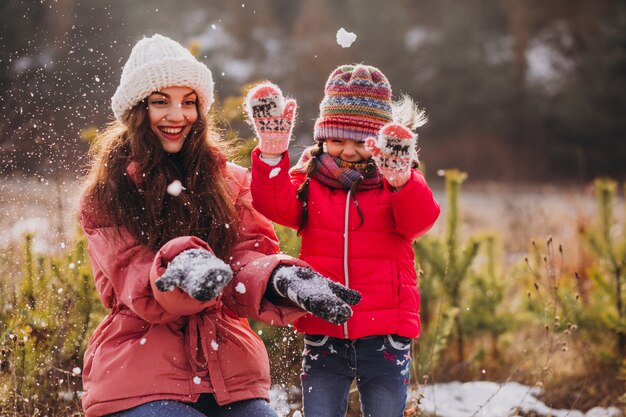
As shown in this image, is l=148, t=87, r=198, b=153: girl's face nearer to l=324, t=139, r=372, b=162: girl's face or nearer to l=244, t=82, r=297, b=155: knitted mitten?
l=244, t=82, r=297, b=155: knitted mitten

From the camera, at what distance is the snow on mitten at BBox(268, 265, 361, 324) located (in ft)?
7.43

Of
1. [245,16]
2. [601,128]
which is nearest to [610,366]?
[601,128]

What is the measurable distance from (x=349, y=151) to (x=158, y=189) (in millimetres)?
738

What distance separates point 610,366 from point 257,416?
3.43m

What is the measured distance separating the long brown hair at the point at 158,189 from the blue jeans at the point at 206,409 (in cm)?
53

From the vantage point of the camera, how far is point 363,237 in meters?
2.78

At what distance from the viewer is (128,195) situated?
2670 mm

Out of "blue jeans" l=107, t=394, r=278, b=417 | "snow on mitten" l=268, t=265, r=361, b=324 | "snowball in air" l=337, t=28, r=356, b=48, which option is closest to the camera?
"snow on mitten" l=268, t=265, r=361, b=324

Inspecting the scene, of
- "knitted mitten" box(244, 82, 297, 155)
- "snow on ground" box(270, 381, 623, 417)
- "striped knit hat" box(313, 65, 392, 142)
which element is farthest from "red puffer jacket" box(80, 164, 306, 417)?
"snow on ground" box(270, 381, 623, 417)

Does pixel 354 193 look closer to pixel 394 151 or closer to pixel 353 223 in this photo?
pixel 353 223

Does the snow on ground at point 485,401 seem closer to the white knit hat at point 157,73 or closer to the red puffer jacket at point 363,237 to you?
the red puffer jacket at point 363,237

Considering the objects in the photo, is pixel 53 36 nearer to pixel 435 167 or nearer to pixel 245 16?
pixel 435 167

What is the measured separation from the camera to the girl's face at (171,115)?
2.74 metres

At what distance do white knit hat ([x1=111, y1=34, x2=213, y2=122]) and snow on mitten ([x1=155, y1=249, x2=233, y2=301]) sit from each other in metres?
0.76
